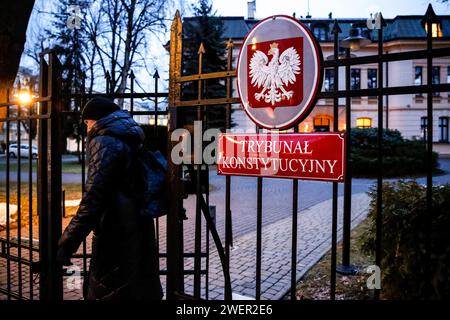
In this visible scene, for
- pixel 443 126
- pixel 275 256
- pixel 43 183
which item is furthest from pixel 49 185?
pixel 443 126

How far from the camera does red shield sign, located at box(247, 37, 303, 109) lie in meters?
2.26

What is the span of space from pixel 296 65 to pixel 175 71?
103 cm

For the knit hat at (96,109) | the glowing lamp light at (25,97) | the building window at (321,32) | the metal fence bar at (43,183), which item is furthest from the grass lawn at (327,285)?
the building window at (321,32)

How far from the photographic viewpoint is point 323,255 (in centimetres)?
588

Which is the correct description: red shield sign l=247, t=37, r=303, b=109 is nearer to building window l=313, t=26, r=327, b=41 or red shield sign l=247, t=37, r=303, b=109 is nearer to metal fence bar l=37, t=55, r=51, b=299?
metal fence bar l=37, t=55, r=51, b=299

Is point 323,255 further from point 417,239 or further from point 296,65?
point 296,65

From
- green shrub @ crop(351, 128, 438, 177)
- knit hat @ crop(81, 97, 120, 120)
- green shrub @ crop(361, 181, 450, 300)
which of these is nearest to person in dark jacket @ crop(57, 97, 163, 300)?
knit hat @ crop(81, 97, 120, 120)

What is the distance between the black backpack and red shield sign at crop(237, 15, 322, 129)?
84 cm

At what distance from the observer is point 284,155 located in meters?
2.33

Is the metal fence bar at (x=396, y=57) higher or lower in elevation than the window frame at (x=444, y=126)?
lower

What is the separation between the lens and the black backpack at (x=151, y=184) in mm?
2619

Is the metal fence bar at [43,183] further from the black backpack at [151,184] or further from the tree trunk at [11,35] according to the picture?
the tree trunk at [11,35]

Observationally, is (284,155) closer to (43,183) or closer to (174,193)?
(174,193)

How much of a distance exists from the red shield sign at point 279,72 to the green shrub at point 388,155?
59.0 ft
